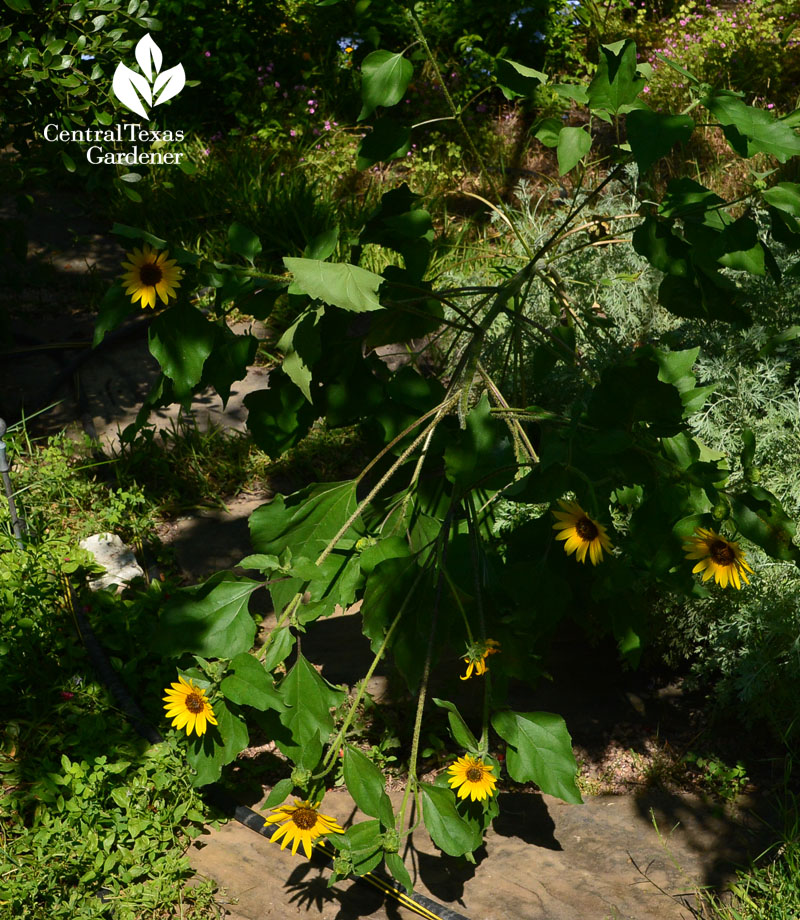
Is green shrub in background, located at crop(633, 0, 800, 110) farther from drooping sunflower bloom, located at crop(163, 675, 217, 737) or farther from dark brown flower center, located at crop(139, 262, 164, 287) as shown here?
drooping sunflower bloom, located at crop(163, 675, 217, 737)

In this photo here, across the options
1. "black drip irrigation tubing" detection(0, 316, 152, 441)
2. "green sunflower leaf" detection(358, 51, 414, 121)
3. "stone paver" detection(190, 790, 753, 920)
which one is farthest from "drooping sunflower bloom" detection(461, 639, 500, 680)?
"black drip irrigation tubing" detection(0, 316, 152, 441)

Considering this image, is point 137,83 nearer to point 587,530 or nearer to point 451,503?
point 451,503

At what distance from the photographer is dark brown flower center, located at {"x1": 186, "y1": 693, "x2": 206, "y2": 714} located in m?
1.80

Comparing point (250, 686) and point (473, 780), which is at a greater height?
point (250, 686)

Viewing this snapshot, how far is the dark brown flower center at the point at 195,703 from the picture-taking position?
1.80m

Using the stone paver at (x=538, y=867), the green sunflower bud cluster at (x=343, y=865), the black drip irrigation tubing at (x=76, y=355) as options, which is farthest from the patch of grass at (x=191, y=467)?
the green sunflower bud cluster at (x=343, y=865)

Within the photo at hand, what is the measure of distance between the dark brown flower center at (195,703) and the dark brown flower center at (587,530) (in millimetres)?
815

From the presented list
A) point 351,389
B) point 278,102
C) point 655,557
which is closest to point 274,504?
point 351,389

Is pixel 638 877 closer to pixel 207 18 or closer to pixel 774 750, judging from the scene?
pixel 774 750

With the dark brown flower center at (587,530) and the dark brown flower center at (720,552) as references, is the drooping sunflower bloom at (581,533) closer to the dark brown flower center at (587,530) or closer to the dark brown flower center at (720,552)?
the dark brown flower center at (587,530)

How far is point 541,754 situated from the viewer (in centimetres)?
185

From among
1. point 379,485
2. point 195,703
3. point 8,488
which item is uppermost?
point 8,488

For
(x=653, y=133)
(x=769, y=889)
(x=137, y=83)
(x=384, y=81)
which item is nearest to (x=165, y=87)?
(x=137, y=83)

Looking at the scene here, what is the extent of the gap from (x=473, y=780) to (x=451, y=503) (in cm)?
59
